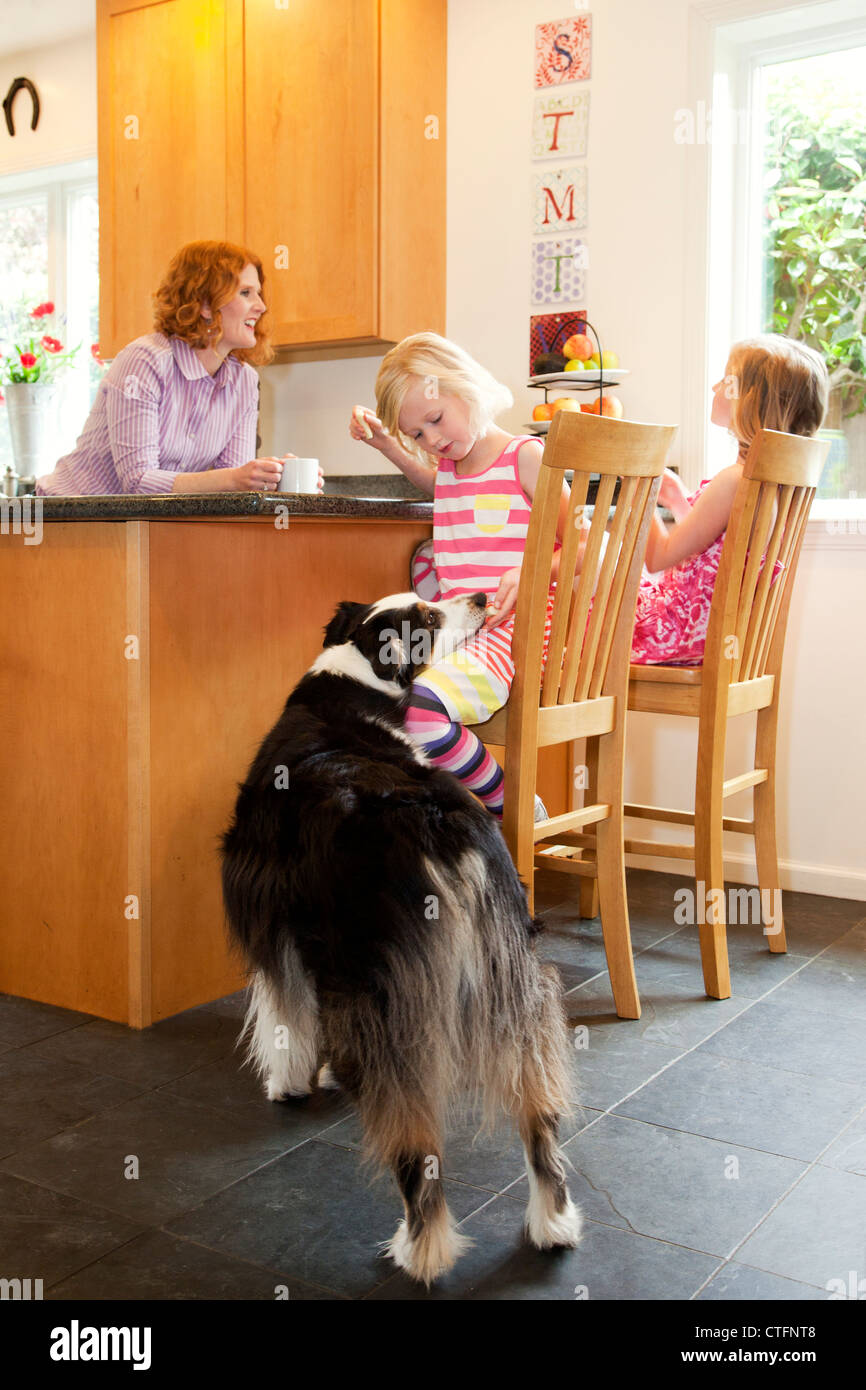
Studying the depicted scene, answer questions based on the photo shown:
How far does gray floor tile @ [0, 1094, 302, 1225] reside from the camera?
1564 millimetres

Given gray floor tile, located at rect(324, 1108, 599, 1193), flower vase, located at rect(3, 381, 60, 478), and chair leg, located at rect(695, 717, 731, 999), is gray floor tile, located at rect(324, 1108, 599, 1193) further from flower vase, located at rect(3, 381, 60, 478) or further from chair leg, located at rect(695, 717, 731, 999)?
flower vase, located at rect(3, 381, 60, 478)

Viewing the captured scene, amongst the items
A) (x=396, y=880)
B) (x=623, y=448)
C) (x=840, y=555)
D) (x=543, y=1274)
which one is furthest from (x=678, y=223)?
(x=543, y=1274)

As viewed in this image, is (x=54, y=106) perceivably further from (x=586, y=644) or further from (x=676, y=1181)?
(x=676, y=1181)

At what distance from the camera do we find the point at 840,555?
2957 mm

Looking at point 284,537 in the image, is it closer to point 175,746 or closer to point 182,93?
point 175,746

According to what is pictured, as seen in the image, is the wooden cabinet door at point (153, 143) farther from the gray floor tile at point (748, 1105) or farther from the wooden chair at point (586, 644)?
the gray floor tile at point (748, 1105)

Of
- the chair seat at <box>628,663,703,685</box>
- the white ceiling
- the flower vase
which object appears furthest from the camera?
the flower vase

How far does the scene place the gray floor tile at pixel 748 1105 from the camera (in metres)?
1.75

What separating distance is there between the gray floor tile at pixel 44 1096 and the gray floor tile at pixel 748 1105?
2.63 feet

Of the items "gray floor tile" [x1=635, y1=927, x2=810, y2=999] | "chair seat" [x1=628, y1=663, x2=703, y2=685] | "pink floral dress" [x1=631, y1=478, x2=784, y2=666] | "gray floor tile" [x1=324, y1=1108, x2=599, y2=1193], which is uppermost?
"pink floral dress" [x1=631, y1=478, x2=784, y2=666]

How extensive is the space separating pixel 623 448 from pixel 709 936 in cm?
95

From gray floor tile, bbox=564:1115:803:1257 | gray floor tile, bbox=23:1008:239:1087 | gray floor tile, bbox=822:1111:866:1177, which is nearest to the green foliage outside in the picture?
gray floor tile, bbox=822:1111:866:1177

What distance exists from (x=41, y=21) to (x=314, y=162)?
1.62 m

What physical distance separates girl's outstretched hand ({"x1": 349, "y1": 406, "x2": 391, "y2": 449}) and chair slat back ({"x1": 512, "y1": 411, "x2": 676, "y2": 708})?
60cm
